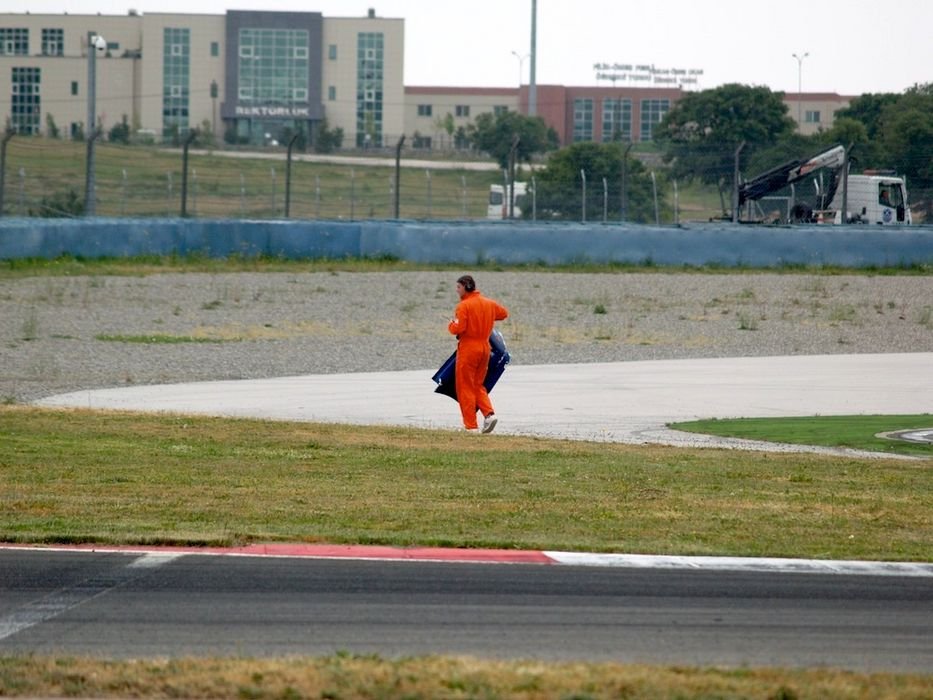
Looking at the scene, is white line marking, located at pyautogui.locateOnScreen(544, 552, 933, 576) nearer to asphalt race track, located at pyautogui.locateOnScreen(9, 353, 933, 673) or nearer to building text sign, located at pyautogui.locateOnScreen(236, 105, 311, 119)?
asphalt race track, located at pyautogui.locateOnScreen(9, 353, 933, 673)

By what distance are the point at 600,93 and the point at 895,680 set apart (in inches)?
4139

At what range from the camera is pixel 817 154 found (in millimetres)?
41625

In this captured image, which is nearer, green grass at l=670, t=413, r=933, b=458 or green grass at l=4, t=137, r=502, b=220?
green grass at l=670, t=413, r=933, b=458

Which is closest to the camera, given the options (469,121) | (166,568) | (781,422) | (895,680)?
(895,680)

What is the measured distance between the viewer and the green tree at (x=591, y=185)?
4044 cm

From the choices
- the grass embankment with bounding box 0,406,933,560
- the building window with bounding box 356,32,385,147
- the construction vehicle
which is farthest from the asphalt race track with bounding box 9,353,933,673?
the building window with bounding box 356,32,385,147

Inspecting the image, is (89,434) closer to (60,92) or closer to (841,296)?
(841,296)

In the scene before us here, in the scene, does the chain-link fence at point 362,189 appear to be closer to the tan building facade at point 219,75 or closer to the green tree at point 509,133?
the green tree at point 509,133

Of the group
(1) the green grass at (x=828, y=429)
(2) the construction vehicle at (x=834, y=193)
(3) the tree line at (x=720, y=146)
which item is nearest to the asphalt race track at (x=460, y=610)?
(1) the green grass at (x=828, y=429)

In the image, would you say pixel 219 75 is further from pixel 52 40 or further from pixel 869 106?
pixel 869 106

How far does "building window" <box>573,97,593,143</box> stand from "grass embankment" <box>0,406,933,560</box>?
96.5 meters

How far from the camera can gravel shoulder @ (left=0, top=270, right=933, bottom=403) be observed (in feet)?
62.7

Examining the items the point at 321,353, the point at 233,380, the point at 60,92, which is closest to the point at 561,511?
the point at 233,380

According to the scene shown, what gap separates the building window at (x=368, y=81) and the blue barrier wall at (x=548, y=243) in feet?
212
